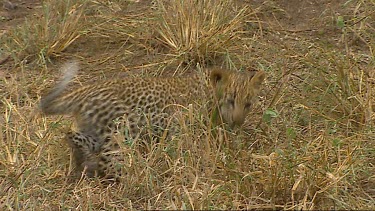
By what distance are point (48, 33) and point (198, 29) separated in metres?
A: 1.27

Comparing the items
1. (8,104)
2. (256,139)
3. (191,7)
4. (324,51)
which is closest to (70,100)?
(8,104)

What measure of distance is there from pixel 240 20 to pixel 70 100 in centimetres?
193

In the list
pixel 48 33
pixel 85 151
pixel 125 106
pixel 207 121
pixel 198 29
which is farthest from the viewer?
pixel 48 33

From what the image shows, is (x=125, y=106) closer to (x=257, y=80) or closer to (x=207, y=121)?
(x=207, y=121)

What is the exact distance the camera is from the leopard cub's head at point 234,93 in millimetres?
4965

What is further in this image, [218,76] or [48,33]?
[48,33]

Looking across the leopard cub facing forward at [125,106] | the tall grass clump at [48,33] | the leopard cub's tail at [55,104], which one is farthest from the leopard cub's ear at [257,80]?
the tall grass clump at [48,33]

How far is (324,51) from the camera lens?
232 inches

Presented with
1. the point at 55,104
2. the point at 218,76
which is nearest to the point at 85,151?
the point at 55,104

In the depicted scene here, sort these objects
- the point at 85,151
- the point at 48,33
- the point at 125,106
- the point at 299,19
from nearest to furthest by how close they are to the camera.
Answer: the point at 85,151 → the point at 125,106 → the point at 48,33 → the point at 299,19

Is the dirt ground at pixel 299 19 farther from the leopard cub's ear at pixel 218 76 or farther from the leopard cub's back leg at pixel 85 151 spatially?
the leopard cub's back leg at pixel 85 151

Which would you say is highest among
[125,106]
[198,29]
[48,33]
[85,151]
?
[198,29]

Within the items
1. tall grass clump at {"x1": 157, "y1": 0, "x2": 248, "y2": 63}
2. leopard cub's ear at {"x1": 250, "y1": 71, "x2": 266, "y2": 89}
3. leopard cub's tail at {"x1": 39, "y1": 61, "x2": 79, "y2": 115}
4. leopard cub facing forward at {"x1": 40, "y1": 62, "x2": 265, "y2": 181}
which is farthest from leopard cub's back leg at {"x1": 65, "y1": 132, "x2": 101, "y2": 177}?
tall grass clump at {"x1": 157, "y1": 0, "x2": 248, "y2": 63}

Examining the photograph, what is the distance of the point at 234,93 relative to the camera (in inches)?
196
